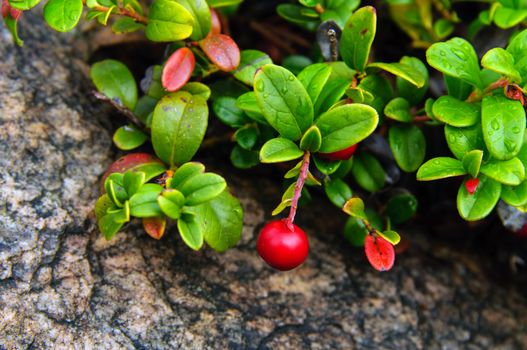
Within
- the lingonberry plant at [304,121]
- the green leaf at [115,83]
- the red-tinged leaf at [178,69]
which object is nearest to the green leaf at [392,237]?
the lingonberry plant at [304,121]

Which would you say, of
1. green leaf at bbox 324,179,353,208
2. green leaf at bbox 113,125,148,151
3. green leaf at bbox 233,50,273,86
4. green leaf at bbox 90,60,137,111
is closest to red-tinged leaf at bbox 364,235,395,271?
green leaf at bbox 324,179,353,208

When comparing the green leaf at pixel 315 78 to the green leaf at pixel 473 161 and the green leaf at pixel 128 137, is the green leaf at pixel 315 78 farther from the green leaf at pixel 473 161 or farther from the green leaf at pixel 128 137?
the green leaf at pixel 128 137

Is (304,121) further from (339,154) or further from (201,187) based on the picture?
(201,187)

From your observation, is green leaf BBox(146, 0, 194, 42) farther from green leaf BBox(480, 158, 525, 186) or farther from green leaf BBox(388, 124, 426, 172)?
green leaf BBox(480, 158, 525, 186)

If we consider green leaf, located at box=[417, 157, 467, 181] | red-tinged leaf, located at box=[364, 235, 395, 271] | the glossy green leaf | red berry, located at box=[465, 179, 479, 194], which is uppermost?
the glossy green leaf

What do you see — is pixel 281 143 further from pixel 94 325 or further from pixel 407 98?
pixel 94 325

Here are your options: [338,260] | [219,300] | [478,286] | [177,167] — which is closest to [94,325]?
[219,300]
